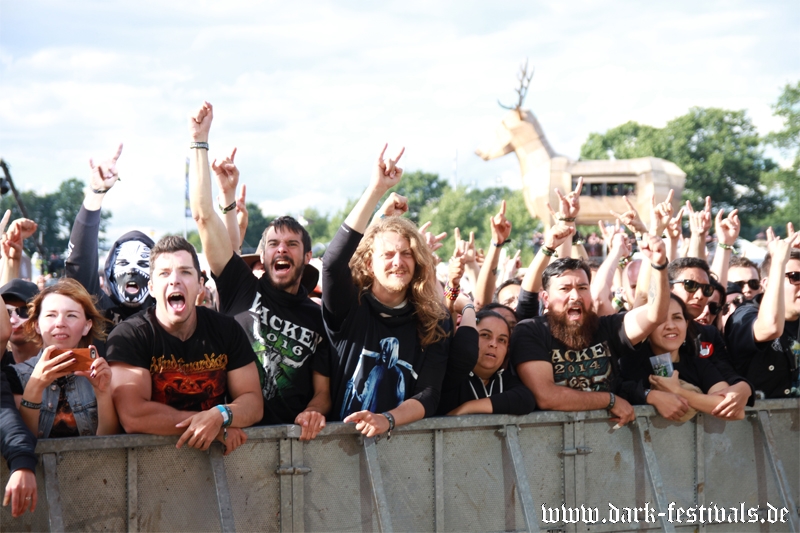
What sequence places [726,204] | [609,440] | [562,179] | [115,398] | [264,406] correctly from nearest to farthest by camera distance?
[115,398], [264,406], [609,440], [562,179], [726,204]

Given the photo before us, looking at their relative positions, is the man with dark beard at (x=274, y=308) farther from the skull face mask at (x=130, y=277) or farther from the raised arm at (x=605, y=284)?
the raised arm at (x=605, y=284)

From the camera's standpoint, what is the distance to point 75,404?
13.3ft

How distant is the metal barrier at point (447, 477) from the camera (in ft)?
12.9

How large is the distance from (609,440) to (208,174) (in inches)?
105

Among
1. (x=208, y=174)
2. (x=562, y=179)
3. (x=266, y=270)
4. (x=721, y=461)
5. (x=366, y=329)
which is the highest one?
(x=562, y=179)

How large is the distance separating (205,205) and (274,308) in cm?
65

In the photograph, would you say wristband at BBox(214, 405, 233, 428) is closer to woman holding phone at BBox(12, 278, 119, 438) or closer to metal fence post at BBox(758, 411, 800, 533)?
woman holding phone at BBox(12, 278, 119, 438)

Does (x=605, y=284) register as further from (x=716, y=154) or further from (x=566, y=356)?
(x=716, y=154)

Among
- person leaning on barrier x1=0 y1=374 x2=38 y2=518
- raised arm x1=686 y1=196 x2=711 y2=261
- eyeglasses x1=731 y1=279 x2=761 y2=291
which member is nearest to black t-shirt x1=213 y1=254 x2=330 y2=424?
person leaning on barrier x1=0 y1=374 x2=38 y2=518

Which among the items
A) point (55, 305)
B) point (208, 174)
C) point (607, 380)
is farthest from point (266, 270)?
point (607, 380)

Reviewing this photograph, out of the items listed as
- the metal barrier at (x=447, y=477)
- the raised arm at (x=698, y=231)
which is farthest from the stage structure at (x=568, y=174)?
the metal barrier at (x=447, y=477)

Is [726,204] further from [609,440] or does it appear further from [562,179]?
[609,440]

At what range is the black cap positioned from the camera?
186 inches

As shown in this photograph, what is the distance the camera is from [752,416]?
5328 mm
